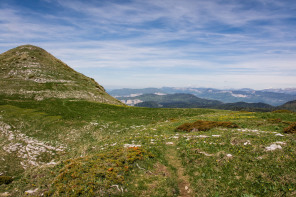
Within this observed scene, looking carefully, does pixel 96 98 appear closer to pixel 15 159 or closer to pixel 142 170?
pixel 15 159

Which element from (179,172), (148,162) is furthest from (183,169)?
(148,162)

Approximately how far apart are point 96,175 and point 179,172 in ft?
25.5

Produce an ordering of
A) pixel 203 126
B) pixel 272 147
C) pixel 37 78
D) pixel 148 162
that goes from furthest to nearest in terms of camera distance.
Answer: pixel 37 78
pixel 203 126
pixel 148 162
pixel 272 147

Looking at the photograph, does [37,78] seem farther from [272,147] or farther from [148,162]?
[272,147]

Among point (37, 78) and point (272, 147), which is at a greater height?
point (37, 78)

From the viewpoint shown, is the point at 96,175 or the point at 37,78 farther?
the point at 37,78

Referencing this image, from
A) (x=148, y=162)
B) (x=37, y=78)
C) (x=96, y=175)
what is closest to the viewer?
(x=96, y=175)

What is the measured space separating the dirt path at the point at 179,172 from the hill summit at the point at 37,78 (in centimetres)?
5461

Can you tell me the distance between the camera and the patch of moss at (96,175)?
11977mm

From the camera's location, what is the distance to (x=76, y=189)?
12016 mm

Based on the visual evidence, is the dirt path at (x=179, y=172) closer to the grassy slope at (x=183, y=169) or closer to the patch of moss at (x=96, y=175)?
the grassy slope at (x=183, y=169)

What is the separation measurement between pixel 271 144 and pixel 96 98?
6395 cm

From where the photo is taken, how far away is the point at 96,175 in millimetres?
13523

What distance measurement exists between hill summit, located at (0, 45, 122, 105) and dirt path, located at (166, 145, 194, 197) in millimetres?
54609
